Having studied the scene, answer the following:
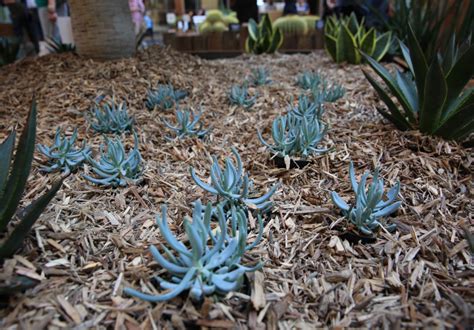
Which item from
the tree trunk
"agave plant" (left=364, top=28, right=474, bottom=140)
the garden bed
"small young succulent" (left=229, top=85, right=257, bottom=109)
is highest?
the tree trunk

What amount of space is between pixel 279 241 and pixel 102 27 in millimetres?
2353

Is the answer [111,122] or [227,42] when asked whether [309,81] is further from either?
[227,42]

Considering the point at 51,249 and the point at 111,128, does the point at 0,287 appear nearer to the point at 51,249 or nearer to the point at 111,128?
the point at 51,249

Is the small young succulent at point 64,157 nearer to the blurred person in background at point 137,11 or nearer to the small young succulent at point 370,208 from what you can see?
the small young succulent at point 370,208

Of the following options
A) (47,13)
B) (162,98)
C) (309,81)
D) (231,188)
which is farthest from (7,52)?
(231,188)

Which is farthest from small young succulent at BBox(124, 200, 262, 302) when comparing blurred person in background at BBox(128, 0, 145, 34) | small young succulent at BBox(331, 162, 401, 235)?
blurred person in background at BBox(128, 0, 145, 34)

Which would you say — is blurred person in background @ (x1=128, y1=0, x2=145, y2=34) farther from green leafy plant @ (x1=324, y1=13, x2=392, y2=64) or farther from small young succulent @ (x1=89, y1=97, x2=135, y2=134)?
small young succulent @ (x1=89, y1=97, x2=135, y2=134)

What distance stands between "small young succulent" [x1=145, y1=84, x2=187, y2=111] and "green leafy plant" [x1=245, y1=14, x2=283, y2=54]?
2435mm

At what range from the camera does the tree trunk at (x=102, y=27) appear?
2666 mm

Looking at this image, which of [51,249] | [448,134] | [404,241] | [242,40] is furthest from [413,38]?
[242,40]

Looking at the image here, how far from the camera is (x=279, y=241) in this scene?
3.65 ft

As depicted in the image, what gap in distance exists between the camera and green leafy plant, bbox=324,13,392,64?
10.9 feet

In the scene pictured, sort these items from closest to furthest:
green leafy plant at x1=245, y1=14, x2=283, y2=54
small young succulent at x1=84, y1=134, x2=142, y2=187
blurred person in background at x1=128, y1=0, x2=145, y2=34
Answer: small young succulent at x1=84, y1=134, x2=142, y2=187, blurred person in background at x1=128, y1=0, x2=145, y2=34, green leafy plant at x1=245, y1=14, x2=283, y2=54

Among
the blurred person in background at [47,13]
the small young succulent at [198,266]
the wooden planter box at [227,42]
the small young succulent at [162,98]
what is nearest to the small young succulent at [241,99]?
the small young succulent at [162,98]
